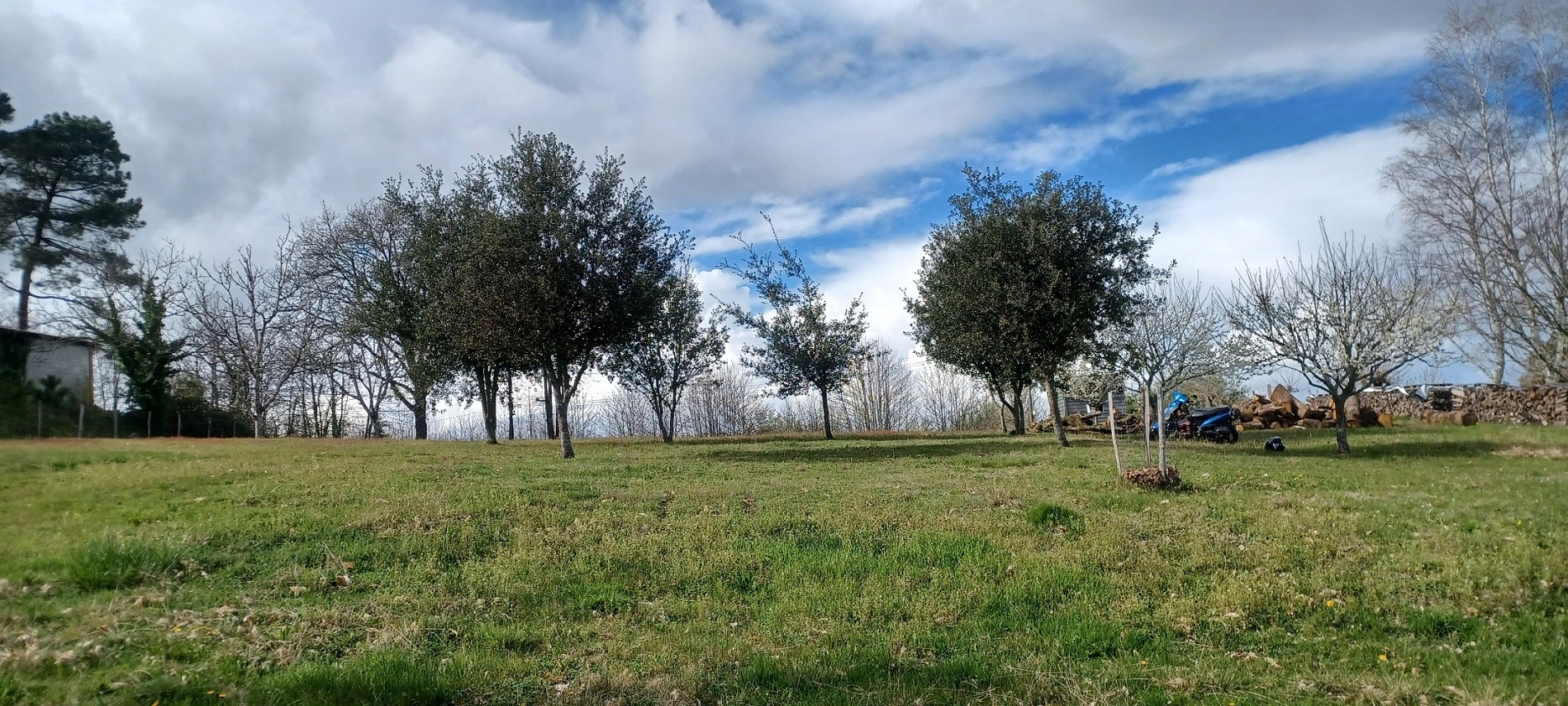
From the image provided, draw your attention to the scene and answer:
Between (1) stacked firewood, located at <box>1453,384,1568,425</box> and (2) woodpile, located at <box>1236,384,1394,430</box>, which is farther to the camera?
(2) woodpile, located at <box>1236,384,1394,430</box>

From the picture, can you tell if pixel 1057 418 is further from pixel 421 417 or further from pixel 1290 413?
pixel 421 417

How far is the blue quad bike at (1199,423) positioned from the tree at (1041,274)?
3.62 meters

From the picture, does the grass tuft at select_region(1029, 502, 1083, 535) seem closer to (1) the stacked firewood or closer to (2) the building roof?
(2) the building roof

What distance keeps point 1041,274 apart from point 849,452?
7.61 meters

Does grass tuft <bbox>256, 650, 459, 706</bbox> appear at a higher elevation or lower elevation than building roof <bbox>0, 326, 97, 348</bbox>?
lower

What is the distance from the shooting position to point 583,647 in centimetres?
620

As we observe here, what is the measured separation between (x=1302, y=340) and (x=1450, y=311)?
3.42 m

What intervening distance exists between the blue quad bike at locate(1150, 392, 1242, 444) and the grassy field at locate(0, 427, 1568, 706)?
1144 cm

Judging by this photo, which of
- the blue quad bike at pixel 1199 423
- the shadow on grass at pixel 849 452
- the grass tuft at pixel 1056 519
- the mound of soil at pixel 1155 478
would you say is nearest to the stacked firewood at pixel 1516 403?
the blue quad bike at pixel 1199 423

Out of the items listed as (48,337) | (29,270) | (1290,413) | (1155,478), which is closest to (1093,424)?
(1290,413)

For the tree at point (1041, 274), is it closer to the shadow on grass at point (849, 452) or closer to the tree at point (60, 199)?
the shadow on grass at point (849, 452)

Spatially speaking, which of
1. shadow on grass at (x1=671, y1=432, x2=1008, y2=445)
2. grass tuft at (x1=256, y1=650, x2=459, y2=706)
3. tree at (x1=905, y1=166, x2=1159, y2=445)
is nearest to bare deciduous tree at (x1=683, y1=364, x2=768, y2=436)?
shadow on grass at (x1=671, y1=432, x2=1008, y2=445)

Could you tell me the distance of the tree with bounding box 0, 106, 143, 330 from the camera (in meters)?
5.49

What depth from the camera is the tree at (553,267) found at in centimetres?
2238
